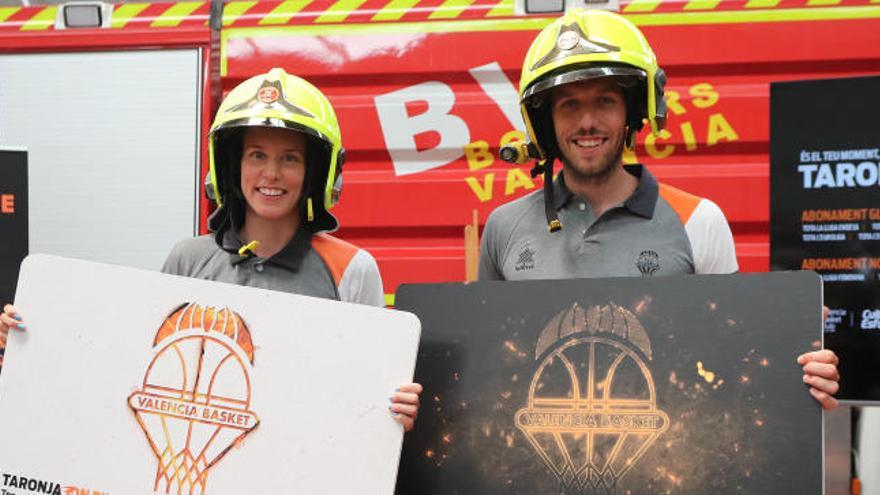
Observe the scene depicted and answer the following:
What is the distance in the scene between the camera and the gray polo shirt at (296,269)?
3299mm

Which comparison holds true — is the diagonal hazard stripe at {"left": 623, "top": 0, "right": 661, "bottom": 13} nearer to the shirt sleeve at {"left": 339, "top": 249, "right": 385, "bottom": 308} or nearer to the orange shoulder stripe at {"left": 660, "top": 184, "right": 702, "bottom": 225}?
the orange shoulder stripe at {"left": 660, "top": 184, "right": 702, "bottom": 225}

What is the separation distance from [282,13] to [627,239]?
252 centimetres

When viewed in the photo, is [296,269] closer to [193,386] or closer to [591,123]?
[193,386]

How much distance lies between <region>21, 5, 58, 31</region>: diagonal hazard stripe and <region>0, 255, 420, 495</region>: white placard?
2.39 m

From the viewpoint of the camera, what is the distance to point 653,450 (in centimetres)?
271

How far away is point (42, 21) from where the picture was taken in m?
5.04

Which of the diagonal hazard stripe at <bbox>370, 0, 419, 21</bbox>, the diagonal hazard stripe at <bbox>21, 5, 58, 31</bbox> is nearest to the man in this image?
the diagonal hazard stripe at <bbox>370, 0, 419, 21</bbox>

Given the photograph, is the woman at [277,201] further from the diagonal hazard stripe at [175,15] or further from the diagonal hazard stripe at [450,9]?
the diagonal hazard stripe at [175,15]

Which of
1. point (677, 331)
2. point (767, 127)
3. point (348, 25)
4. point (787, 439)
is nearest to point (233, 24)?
point (348, 25)

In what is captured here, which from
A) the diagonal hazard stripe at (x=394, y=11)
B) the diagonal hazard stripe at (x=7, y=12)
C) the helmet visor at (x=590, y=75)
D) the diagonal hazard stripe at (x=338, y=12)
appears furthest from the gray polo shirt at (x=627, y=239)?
the diagonal hazard stripe at (x=7, y=12)

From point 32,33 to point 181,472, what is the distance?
307 cm

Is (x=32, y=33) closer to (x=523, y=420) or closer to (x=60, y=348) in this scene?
(x=60, y=348)

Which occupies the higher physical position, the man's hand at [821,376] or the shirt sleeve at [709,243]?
the shirt sleeve at [709,243]

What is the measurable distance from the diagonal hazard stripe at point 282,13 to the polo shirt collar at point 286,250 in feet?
5.84
